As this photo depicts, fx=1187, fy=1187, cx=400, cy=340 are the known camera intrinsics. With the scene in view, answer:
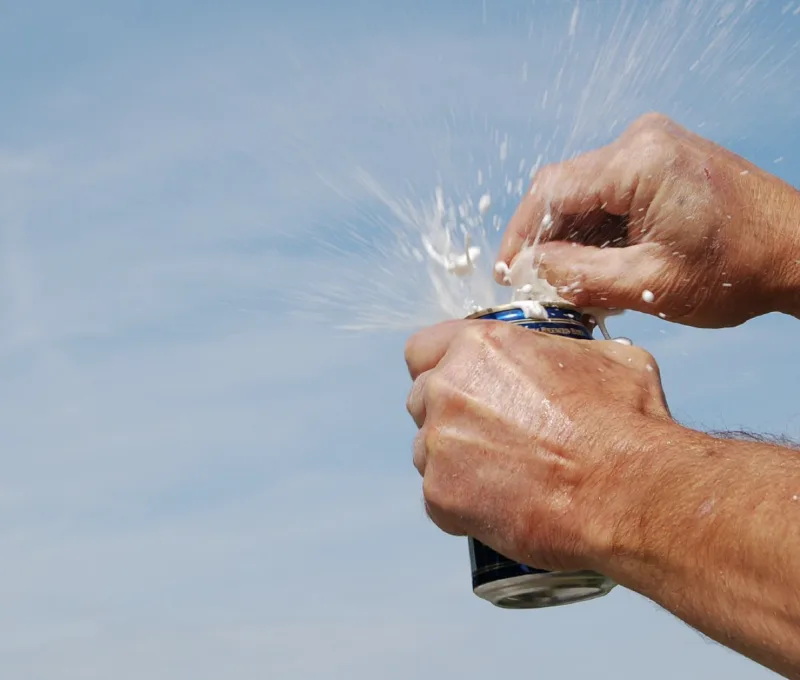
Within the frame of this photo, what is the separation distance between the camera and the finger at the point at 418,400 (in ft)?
10.0

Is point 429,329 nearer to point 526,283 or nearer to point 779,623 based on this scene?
point 526,283

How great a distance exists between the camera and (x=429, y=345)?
313 cm

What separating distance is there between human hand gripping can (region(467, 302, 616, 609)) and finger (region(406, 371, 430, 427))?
0.31 m

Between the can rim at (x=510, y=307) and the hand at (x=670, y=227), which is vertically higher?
the hand at (x=670, y=227)

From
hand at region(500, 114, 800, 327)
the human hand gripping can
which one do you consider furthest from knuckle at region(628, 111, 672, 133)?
the human hand gripping can

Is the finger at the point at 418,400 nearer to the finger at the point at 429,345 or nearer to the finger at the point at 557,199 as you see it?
the finger at the point at 429,345

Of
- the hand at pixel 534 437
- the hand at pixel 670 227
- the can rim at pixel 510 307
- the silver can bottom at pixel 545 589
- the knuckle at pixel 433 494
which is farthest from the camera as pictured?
the hand at pixel 670 227

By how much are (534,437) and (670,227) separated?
1.65m

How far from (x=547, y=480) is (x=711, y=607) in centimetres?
47

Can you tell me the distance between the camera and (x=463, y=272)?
3689 millimetres

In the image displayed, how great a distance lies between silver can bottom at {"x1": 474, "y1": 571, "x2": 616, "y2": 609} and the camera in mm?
3033

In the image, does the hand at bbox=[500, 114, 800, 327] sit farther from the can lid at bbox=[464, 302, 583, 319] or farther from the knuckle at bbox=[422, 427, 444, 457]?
the knuckle at bbox=[422, 427, 444, 457]

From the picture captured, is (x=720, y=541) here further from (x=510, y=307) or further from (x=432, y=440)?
(x=510, y=307)

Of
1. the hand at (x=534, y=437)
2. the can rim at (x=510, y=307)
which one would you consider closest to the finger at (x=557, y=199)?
the can rim at (x=510, y=307)
